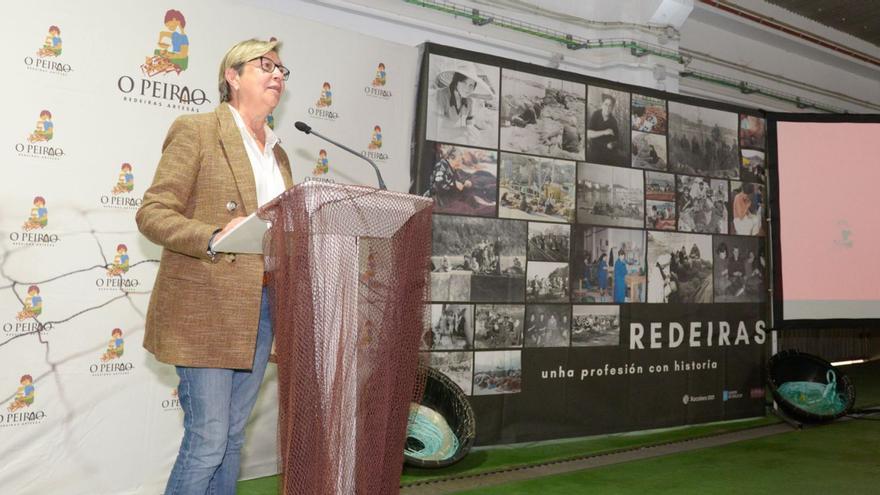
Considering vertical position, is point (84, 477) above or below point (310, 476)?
below

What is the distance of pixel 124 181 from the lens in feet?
9.99

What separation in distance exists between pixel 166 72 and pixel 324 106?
757mm

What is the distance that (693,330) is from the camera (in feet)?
16.0

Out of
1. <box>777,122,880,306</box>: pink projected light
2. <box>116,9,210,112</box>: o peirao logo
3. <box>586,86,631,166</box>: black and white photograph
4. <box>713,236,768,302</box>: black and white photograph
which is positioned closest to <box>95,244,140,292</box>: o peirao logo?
<box>116,9,210,112</box>: o peirao logo

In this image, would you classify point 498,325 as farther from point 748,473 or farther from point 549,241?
point 748,473

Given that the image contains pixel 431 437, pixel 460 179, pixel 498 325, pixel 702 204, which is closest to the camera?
pixel 431 437

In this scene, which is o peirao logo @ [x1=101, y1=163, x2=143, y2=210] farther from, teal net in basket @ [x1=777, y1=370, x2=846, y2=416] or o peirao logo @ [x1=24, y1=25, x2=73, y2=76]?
teal net in basket @ [x1=777, y1=370, x2=846, y2=416]

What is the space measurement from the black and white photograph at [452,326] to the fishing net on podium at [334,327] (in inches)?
85.3

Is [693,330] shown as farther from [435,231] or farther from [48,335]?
[48,335]

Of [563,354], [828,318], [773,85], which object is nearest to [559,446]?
[563,354]

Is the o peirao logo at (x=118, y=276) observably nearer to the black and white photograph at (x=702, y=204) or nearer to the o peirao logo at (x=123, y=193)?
the o peirao logo at (x=123, y=193)

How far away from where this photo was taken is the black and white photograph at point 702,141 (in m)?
4.89

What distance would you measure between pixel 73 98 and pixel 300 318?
1.94 metres

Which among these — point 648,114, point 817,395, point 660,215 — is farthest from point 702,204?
point 817,395
